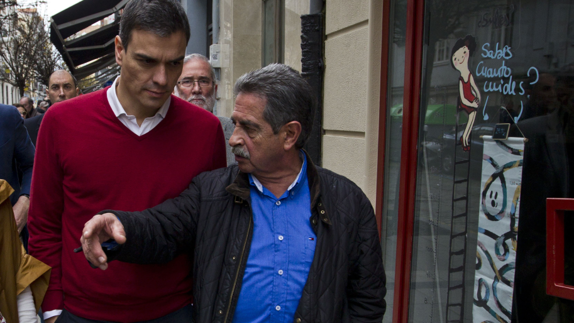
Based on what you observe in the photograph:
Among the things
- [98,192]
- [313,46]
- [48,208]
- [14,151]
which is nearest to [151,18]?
[98,192]

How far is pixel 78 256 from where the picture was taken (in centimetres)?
189

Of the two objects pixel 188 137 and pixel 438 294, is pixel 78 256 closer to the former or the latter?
pixel 188 137

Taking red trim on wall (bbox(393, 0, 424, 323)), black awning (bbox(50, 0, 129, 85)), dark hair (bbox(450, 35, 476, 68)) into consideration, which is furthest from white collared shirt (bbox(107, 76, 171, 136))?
black awning (bbox(50, 0, 129, 85))

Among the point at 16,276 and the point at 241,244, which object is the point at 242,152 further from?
the point at 16,276

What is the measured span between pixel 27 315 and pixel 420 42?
9.48 ft

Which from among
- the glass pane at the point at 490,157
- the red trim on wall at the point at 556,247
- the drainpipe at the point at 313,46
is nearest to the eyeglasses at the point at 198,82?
the drainpipe at the point at 313,46

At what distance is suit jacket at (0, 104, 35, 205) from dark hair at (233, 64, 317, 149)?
1628 millimetres

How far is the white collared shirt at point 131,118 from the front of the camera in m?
1.89

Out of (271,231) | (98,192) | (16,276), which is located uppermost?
Answer: (98,192)

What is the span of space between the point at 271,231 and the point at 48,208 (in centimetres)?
89

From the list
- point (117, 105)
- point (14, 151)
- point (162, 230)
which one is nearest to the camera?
point (162, 230)

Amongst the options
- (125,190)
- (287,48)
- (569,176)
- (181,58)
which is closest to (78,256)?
(125,190)

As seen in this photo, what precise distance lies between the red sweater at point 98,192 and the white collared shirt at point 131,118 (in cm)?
2

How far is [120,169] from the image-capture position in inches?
72.5
